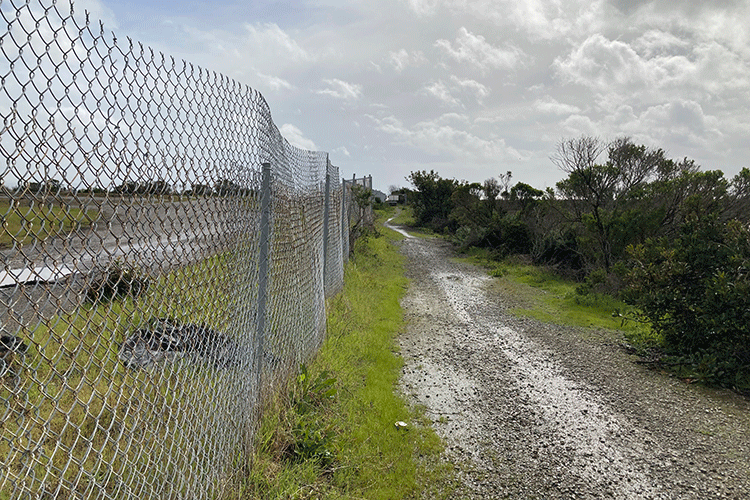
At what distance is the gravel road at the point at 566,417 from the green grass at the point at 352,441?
0.23 metres

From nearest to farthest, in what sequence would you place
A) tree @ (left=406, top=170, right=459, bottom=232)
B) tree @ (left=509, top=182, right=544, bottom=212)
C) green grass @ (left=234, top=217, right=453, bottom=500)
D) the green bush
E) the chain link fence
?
the chain link fence → green grass @ (left=234, top=217, right=453, bottom=500) → the green bush → tree @ (left=509, top=182, right=544, bottom=212) → tree @ (left=406, top=170, right=459, bottom=232)

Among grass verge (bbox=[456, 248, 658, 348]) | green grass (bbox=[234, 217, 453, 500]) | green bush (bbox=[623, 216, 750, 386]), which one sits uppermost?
green bush (bbox=[623, 216, 750, 386])

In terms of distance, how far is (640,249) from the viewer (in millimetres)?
7387

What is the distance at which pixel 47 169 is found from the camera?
127 centimetres

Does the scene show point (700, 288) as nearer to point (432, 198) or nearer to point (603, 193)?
point (603, 193)

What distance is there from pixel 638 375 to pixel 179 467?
5.36 meters

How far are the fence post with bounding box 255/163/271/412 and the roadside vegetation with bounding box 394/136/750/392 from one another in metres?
5.14

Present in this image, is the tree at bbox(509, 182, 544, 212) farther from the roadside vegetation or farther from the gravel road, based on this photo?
the gravel road

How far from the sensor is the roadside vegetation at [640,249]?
602cm

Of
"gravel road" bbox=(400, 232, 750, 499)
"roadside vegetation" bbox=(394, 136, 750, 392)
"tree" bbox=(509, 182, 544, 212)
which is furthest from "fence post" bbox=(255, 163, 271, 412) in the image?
"tree" bbox=(509, 182, 544, 212)

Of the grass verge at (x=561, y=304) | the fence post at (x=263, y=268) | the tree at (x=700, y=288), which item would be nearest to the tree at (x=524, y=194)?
the grass verge at (x=561, y=304)

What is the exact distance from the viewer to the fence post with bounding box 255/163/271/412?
3197 millimetres

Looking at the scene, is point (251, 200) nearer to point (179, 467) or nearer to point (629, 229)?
point (179, 467)

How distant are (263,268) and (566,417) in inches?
127
